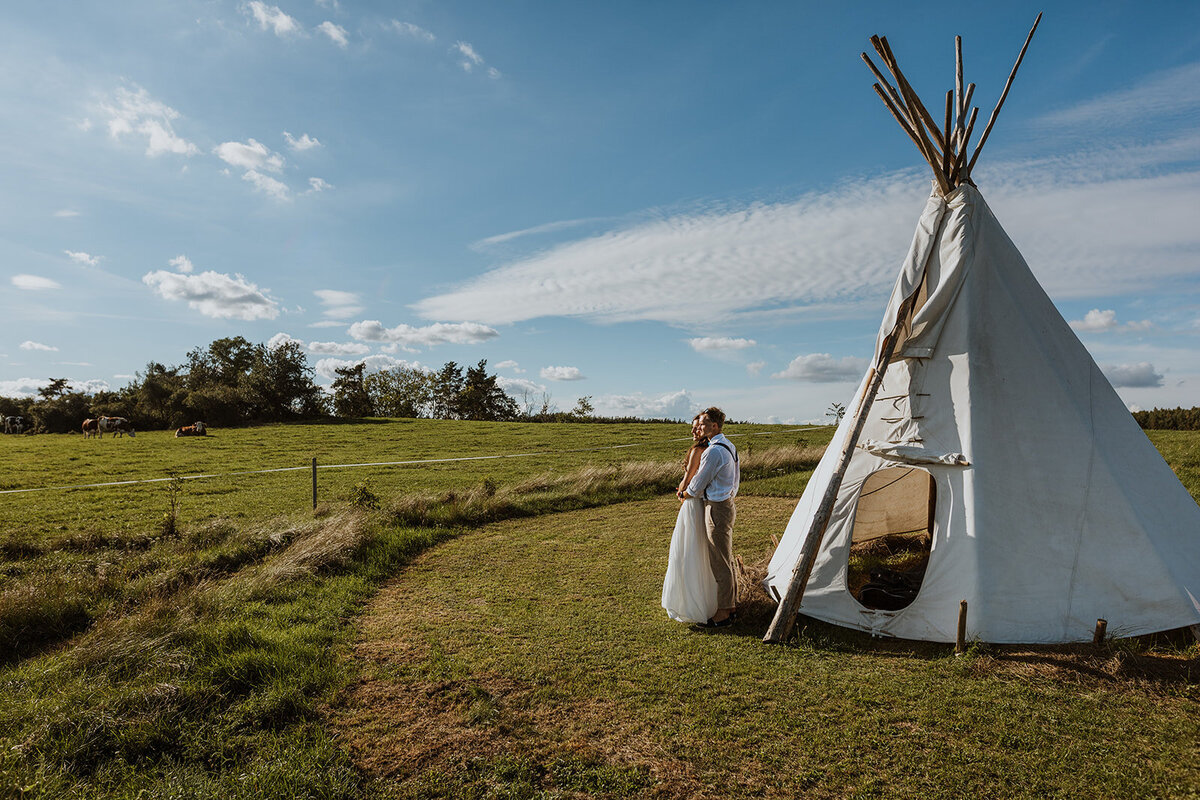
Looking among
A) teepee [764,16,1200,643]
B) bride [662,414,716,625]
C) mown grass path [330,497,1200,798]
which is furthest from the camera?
bride [662,414,716,625]

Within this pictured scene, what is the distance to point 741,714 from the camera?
469 cm

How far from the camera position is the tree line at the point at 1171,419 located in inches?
941

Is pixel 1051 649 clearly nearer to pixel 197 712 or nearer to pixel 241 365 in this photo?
pixel 197 712

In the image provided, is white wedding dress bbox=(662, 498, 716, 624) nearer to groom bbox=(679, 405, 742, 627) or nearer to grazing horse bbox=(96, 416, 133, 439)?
groom bbox=(679, 405, 742, 627)

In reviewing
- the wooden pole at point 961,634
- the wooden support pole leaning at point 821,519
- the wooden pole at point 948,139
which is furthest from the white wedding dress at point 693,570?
the wooden pole at point 948,139

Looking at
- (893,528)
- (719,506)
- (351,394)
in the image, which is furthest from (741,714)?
(351,394)

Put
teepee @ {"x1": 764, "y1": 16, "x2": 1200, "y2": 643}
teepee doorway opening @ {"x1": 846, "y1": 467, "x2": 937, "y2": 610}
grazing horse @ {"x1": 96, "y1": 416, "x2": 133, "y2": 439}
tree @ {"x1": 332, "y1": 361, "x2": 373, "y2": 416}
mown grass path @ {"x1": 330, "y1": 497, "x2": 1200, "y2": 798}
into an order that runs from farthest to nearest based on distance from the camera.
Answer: tree @ {"x1": 332, "y1": 361, "x2": 373, "y2": 416}
grazing horse @ {"x1": 96, "y1": 416, "x2": 133, "y2": 439}
teepee doorway opening @ {"x1": 846, "y1": 467, "x2": 937, "y2": 610}
teepee @ {"x1": 764, "y1": 16, "x2": 1200, "y2": 643}
mown grass path @ {"x1": 330, "y1": 497, "x2": 1200, "y2": 798}

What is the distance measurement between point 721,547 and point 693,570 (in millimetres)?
400

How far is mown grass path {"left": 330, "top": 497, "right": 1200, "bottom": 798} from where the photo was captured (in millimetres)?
3885

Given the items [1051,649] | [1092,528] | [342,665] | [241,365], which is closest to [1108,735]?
[1051,649]

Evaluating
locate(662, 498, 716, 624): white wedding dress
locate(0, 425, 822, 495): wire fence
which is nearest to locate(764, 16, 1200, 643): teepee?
locate(662, 498, 716, 624): white wedding dress

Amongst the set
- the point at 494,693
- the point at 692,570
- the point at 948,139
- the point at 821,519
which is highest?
the point at 948,139

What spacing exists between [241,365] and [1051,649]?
6126cm

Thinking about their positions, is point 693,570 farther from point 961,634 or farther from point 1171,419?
point 1171,419
